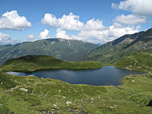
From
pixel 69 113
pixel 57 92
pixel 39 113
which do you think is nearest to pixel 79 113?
pixel 69 113

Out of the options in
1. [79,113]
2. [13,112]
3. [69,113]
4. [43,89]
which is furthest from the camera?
[43,89]

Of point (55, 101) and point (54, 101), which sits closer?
point (54, 101)

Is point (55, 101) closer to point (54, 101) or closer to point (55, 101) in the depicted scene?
point (55, 101)

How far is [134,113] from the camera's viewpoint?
35.7m

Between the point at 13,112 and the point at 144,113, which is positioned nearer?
the point at 13,112

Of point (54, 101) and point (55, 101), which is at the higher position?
point (54, 101)

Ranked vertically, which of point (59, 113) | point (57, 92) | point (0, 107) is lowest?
point (57, 92)

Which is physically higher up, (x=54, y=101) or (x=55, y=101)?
(x=54, y=101)

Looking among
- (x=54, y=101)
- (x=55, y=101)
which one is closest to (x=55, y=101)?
(x=55, y=101)

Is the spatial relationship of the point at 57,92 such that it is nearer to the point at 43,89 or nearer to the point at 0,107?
the point at 43,89

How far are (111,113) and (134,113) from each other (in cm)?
832

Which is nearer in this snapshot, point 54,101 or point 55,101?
point 54,101

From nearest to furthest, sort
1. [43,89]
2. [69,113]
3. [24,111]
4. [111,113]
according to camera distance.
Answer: [24,111]
[69,113]
[111,113]
[43,89]

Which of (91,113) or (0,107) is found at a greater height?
(0,107)
